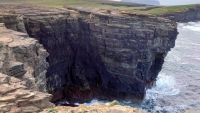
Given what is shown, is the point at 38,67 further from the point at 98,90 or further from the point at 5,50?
the point at 98,90

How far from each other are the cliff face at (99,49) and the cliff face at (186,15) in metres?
70.0

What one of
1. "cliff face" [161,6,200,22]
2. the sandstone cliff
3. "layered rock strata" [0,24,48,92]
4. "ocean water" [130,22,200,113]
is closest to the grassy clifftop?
"cliff face" [161,6,200,22]

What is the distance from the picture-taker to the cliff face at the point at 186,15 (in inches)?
3980

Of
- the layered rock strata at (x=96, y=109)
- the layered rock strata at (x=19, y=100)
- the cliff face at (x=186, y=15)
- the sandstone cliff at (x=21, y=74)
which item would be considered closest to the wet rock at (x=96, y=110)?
the layered rock strata at (x=96, y=109)

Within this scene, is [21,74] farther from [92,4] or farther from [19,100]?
[92,4]

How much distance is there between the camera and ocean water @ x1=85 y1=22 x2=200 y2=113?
102 ft

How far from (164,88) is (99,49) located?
14.1 m

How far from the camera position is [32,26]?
90.1ft

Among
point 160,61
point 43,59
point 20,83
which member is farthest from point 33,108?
point 160,61

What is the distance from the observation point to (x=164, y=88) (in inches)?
1471

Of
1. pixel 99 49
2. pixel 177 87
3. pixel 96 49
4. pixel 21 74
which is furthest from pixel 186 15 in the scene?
pixel 21 74

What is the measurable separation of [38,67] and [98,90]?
18.3 meters

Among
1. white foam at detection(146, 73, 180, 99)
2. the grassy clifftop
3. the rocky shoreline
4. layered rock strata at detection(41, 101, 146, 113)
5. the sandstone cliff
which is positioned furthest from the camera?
the grassy clifftop

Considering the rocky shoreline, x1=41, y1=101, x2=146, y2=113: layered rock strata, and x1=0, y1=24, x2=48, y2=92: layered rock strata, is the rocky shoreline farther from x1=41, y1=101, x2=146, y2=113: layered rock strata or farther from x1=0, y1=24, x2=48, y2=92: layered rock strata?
x1=41, y1=101, x2=146, y2=113: layered rock strata
